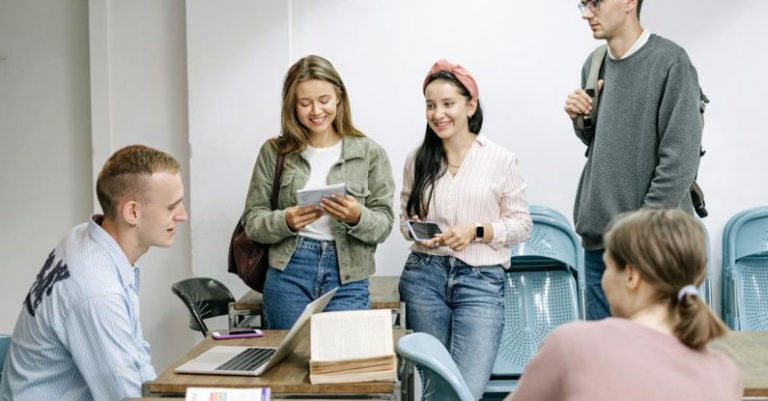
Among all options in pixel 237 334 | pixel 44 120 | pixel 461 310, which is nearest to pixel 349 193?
pixel 461 310

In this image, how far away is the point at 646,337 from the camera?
185 cm

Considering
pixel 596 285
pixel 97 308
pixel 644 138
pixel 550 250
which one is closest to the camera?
pixel 97 308

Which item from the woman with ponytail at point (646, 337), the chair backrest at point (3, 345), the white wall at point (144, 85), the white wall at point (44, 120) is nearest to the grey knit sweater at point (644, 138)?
the woman with ponytail at point (646, 337)

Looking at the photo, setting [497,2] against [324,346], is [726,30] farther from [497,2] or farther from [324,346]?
[324,346]

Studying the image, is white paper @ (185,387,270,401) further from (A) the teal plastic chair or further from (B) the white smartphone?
(B) the white smartphone

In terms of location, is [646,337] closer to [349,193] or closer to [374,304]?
[349,193]

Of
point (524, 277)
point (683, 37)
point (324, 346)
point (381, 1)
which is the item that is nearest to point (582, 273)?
point (524, 277)

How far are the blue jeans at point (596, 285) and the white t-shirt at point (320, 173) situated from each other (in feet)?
3.37

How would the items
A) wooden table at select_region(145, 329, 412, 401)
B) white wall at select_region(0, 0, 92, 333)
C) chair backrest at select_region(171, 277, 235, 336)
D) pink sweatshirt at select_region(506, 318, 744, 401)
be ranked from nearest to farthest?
pink sweatshirt at select_region(506, 318, 744, 401) → wooden table at select_region(145, 329, 412, 401) → chair backrest at select_region(171, 277, 235, 336) → white wall at select_region(0, 0, 92, 333)

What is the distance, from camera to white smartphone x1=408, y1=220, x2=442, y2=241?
3.84 metres

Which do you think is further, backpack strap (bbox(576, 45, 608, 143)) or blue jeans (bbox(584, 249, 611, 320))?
backpack strap (bbox(576, 45, 608, 143))

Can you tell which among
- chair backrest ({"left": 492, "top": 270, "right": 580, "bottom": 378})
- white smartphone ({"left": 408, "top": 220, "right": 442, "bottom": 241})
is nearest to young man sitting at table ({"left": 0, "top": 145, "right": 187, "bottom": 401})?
white smartphone ({"left": 408, "top": 220, "right": 442, "bottom": 241})

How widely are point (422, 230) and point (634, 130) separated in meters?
0.91

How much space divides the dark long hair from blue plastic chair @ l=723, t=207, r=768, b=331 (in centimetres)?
164
